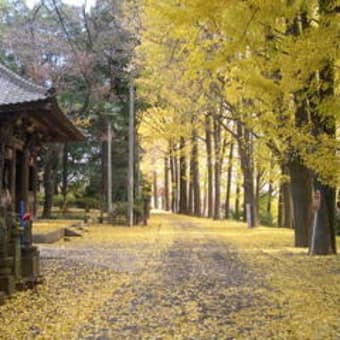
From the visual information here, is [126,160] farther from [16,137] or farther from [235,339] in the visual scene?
[235,339]

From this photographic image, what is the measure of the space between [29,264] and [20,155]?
1258 centimetres

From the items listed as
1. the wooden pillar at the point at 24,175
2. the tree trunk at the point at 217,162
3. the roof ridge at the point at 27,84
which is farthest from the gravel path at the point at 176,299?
the tree trunk at the point at 217,162

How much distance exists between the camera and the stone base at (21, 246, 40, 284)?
9485mm

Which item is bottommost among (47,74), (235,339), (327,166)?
(235,339)

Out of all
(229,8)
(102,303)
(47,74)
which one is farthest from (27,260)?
(47,74)

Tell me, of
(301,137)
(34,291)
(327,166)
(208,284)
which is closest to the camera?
(34,291)

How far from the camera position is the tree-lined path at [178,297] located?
6695 millimetres

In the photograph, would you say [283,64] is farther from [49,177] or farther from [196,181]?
[196,181]

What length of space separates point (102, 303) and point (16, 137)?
503 inches

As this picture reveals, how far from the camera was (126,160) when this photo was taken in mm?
36219

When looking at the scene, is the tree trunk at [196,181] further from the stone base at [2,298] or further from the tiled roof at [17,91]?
the stone base at [2,298]

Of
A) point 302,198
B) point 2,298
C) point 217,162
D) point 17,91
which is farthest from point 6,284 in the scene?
point 217,162

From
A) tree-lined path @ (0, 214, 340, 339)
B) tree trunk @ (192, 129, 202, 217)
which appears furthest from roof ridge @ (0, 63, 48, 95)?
tree trunk @ (192, 129, 202, 217)

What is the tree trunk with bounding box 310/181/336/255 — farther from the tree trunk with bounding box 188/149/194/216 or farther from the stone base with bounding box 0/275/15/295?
the tree trunk with bounding box 188/149/194/216
